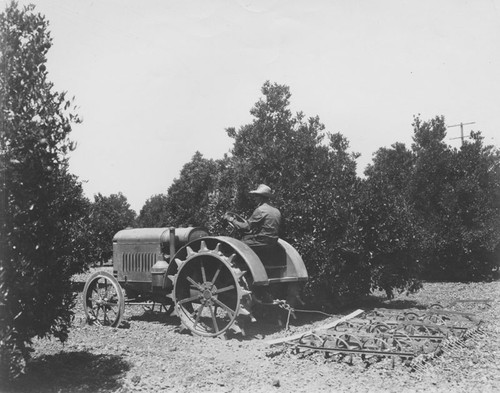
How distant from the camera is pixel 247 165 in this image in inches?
436

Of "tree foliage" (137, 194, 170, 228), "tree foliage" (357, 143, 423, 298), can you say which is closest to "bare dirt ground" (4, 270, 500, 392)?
"tree foliage" (357, 143, 423, 298)

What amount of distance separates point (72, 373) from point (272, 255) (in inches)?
147

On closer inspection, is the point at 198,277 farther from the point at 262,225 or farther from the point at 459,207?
the point at 459,207

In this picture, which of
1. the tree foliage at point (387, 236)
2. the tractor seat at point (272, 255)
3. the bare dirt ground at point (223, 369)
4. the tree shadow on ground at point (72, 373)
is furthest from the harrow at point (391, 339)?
the tree foliage at point (387, 236)

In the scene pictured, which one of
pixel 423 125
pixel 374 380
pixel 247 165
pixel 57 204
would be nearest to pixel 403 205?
pixel 247 165

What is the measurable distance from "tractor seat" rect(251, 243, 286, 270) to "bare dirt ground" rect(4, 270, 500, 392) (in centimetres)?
131

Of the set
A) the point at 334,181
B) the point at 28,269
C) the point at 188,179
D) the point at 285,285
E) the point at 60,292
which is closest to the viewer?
the point at 28,269

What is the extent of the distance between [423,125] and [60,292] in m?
17.4

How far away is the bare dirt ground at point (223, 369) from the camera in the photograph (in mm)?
5117

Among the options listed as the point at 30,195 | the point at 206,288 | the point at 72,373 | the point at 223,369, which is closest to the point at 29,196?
the point at 30,195

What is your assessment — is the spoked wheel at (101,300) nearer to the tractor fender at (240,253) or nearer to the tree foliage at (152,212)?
the tractor fender at (240,253)

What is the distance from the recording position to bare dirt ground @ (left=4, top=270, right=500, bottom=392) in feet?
16.8

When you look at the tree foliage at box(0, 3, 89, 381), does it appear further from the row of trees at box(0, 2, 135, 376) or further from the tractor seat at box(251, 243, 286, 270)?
the tractor seat at box(251, 243, 286, 270)

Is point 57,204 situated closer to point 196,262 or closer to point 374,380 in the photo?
point 196,262
